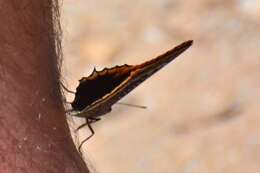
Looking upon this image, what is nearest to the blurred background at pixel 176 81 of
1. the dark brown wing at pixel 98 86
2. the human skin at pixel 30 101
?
the dark brown wing at pixel 98 86

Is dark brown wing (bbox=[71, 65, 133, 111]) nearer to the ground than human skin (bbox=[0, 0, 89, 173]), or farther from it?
farther from it

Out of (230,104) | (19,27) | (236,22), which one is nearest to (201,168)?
(230,104)

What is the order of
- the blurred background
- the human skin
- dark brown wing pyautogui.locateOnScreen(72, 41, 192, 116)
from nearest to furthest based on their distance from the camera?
1. the human skin
2. dark brown wing pyautogui.locateOnScreen(72, 41, 192, 116)
3. the blurred background

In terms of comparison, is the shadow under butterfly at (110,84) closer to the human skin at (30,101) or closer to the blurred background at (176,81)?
the human skin at (30,101)

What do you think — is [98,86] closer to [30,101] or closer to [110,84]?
[110,84]

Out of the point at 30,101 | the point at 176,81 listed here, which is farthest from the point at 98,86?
the point at 176,81

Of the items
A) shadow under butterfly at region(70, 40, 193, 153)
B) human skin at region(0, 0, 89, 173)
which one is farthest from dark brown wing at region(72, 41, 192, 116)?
human skin at region(0, 0, 89, 173)

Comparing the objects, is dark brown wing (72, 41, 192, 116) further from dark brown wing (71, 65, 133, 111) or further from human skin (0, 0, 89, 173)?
human skin (0, 0, 89, 173)
